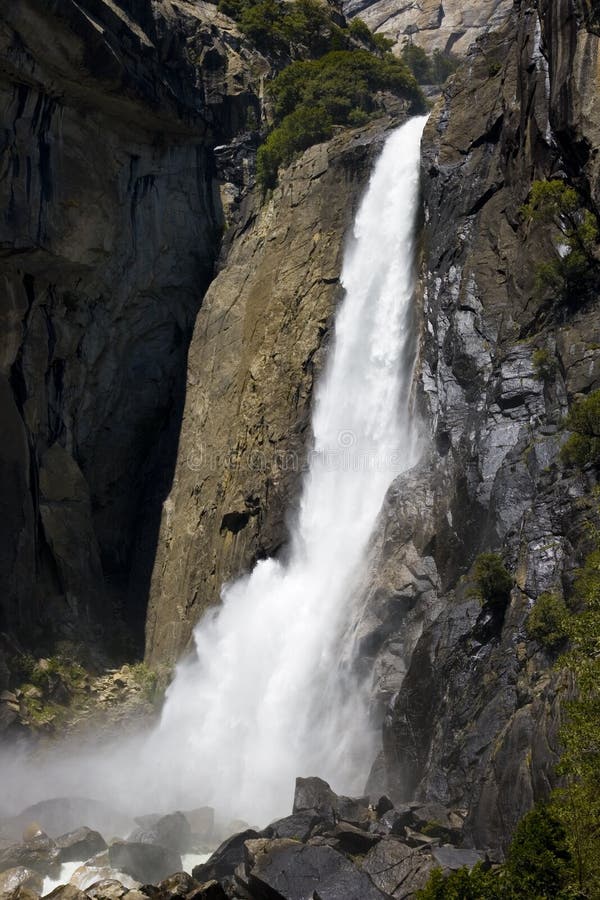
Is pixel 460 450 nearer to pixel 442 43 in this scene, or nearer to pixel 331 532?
pixel 331 532

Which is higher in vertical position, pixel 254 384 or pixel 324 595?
pixel 254 384

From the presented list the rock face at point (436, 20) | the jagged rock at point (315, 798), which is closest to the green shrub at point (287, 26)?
the rock face at point (436, 20)

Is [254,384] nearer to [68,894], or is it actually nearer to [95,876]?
[95,876]

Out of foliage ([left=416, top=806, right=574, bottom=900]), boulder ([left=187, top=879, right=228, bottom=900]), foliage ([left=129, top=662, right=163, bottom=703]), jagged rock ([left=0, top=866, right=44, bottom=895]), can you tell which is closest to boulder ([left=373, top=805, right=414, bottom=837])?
boulder ([left=187, top=879, right=228, bottom=900])

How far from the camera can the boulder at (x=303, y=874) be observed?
12.6m

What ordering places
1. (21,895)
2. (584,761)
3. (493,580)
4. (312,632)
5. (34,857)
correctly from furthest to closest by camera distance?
1. (312,632)
2. (34,857)
3. (493,580)
4. (21,895)
5. (584,761)

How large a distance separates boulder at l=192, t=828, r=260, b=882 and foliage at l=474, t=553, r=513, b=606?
20.9 ft

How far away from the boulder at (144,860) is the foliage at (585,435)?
11.2m

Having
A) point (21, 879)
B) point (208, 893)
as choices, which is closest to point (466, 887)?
point (208, 893)

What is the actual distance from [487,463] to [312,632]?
25.4ft

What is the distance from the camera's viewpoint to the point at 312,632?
24.1 meters

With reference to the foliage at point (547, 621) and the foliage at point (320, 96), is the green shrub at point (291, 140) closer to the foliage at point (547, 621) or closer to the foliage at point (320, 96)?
the foliage at point (320, 96)

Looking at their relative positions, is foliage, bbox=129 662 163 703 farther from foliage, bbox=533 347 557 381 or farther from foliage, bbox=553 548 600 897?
foliage, bbox=553 548 600 897

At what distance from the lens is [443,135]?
27672mm
